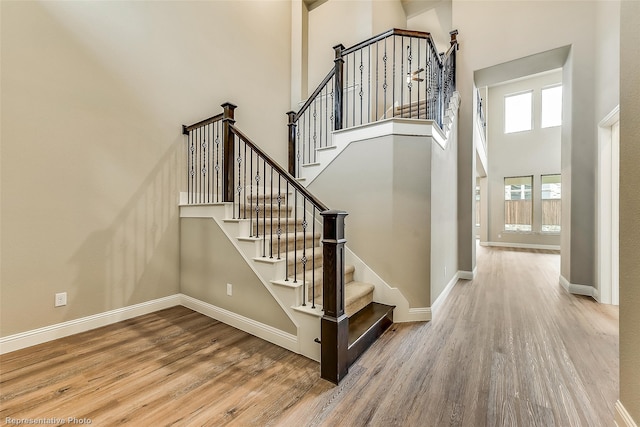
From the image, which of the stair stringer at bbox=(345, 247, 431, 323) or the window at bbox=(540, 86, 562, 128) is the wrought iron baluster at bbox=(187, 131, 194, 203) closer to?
the stair stringer at bbox=(345, 247, 431, 323)

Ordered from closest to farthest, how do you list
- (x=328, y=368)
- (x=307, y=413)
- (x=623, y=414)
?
1. (x=623, y=414)
2. (x=307, y=413)
3. (x=328, y=368)

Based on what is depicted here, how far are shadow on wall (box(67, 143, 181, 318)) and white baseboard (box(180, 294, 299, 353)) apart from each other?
0.42m

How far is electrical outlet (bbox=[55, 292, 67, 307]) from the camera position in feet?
8.60

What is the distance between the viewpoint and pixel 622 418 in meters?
1.49

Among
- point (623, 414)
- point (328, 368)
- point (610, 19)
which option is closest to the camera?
point (623, 414)

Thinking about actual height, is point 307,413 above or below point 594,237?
below

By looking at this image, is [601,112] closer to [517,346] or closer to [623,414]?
[517,346]

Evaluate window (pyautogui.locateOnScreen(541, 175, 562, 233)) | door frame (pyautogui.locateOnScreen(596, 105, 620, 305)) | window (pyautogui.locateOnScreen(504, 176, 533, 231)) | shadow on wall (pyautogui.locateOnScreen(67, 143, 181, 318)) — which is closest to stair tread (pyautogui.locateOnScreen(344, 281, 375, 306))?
shadow on wall (pyautogui.locateOnScreen(67, 143, 181, 318))

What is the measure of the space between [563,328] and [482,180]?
7814mm

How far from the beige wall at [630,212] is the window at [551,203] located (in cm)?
887

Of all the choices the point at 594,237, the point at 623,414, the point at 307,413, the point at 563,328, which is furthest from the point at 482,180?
the point at 307,413

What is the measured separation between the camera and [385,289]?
3.11 m

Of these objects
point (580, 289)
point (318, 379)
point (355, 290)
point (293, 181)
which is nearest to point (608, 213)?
point (580, 289)

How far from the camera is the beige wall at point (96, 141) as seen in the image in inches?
94.9
